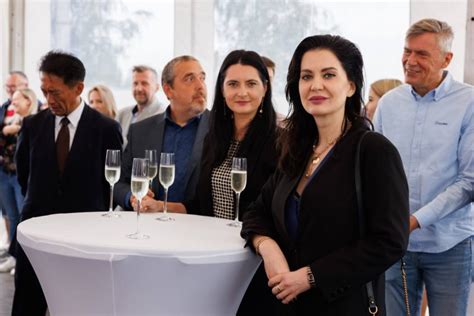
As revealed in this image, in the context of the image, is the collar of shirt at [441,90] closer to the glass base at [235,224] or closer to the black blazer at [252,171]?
the black blazer at [252,171]

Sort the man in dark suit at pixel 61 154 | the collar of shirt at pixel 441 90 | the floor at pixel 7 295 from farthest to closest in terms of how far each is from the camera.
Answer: the floor at pixel 7 295 < the man in dark suit at pixel 61 154 < the collar of shirt at pixel 441 90

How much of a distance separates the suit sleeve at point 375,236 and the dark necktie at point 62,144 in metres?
2.01

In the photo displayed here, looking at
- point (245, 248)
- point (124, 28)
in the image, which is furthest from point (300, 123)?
point (124, 28)

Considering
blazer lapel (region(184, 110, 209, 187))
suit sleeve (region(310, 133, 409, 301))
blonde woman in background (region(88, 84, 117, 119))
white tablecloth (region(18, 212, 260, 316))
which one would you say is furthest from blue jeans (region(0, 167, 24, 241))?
suit sleeve (region(310, 133, 409, 301))

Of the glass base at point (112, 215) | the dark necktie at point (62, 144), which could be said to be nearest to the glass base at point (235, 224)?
the glass base at point (112, 215)

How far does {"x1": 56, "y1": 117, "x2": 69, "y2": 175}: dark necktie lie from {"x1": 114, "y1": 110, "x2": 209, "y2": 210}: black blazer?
33 cm

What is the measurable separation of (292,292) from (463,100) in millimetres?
1435

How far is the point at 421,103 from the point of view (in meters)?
3.01

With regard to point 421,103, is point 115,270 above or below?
below

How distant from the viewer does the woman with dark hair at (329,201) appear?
6.31 ft

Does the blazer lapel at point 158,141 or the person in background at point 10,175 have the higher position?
the blazer lapel at point 158,141

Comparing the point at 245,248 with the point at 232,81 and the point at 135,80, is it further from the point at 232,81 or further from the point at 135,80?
the point at 135,80

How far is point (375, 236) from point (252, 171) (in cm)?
102

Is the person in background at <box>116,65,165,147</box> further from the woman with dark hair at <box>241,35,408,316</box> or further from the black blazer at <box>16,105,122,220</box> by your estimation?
the woman with dark hair at <box>241,35,408,316</box>
